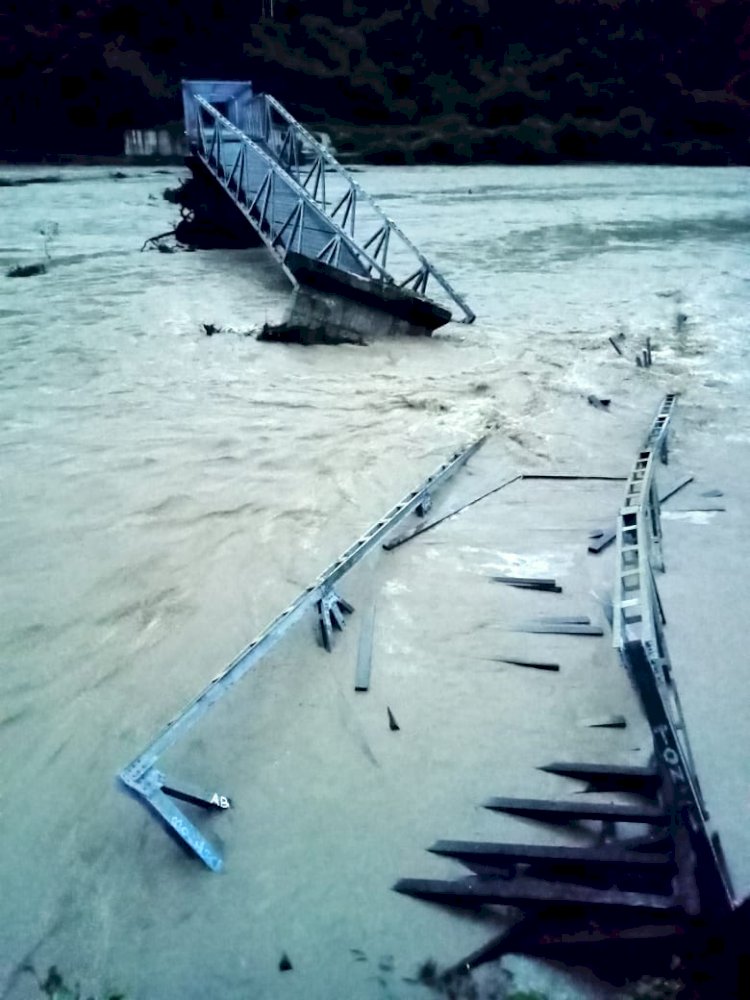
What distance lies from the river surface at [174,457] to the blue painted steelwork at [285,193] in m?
0.90

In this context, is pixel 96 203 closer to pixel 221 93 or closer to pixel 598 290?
pixel 221 93

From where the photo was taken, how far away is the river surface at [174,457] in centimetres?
356

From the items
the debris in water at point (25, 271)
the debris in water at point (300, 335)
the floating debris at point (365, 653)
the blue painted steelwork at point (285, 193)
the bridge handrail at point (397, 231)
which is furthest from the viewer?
the debris in water at point (25, 271)

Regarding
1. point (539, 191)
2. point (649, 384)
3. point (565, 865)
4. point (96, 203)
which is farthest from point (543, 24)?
point (565, 865)

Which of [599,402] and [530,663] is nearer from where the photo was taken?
[530,663]

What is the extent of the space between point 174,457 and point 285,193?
947cm

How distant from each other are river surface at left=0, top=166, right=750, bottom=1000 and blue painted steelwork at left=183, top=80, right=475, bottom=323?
2.97ft

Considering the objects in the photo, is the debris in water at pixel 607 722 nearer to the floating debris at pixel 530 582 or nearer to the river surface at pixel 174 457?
the floating debris at pixel 530 582

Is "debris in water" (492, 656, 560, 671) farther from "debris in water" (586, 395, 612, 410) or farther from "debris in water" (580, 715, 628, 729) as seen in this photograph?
"debris in water" (586, 395, 612, 410)

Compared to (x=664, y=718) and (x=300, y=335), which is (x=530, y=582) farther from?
(x=300, y=335)

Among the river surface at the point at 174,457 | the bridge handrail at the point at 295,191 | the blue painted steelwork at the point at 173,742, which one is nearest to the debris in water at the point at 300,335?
the river surface at the point at 174,457

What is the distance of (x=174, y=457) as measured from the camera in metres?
7.01

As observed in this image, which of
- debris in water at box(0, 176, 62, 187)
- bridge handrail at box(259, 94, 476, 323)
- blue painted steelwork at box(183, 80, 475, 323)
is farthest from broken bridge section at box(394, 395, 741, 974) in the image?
debris in water at box(0, 176, 62, 187)

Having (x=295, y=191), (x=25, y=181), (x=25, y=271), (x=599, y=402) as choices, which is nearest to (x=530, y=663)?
(x=599, y=402)
